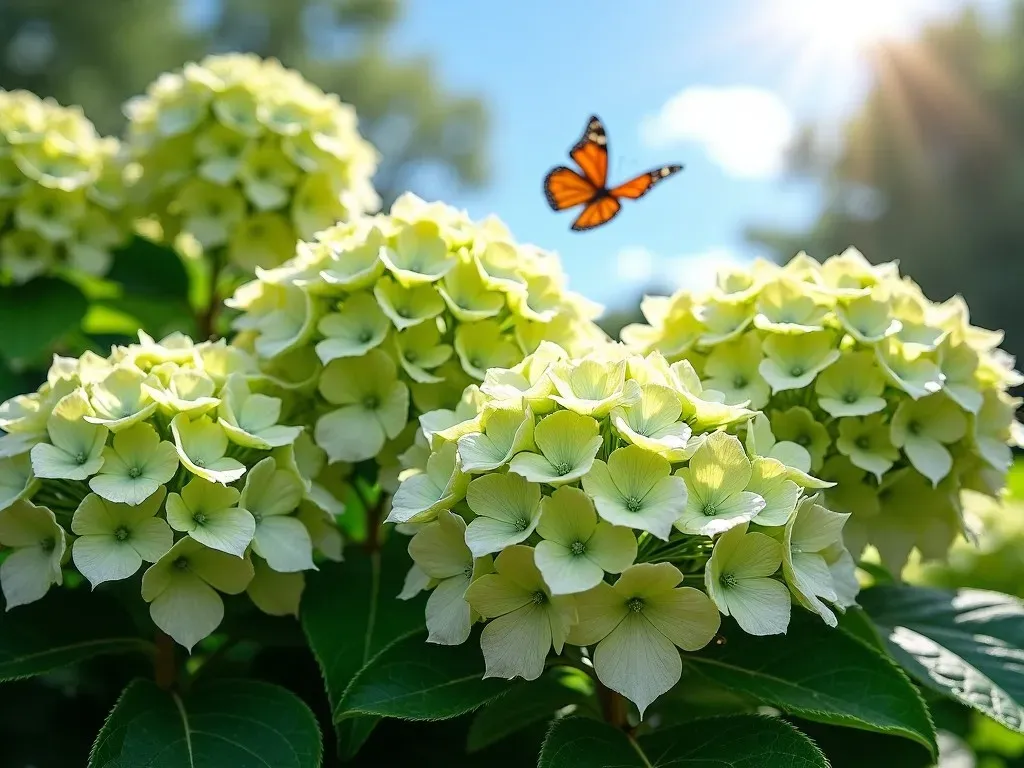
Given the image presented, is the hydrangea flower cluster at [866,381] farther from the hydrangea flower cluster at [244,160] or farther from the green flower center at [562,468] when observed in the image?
the hydrangea flower cluster at [244,160]

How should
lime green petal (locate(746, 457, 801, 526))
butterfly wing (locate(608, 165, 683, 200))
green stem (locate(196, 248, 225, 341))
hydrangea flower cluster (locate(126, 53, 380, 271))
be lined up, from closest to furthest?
lime green petal (locate(746, 457, 801, 526))
butterfly wing (locate(608, 165, 683, 200))
hydrangea flower cluster (locate(126, 53, 380, 271))
green stem (locate(196, 248, 225, 341))

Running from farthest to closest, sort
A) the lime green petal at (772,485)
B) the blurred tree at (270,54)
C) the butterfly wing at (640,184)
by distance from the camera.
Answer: the blurred tree at (270,54), the butterfly wing at (640,184), the lime green petal at (772,485)

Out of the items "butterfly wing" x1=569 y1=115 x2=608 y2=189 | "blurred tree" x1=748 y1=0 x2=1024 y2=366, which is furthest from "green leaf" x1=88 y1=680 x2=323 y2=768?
"blurred tree" x1=748 y1=0 x2=1024 y2=366

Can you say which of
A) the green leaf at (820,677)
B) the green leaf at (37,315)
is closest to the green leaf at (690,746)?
the green leaf at (820,677)

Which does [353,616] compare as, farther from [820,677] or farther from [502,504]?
[820,677]

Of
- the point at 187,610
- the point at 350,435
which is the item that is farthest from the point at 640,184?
the point at 187,610

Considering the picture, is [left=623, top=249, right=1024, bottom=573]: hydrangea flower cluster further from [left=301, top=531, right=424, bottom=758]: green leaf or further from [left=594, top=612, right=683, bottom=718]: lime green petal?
[left=301, top=531, right=424, bottom=758]: green leaf

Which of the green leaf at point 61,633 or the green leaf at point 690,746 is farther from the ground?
the green leaf at point 690,746
